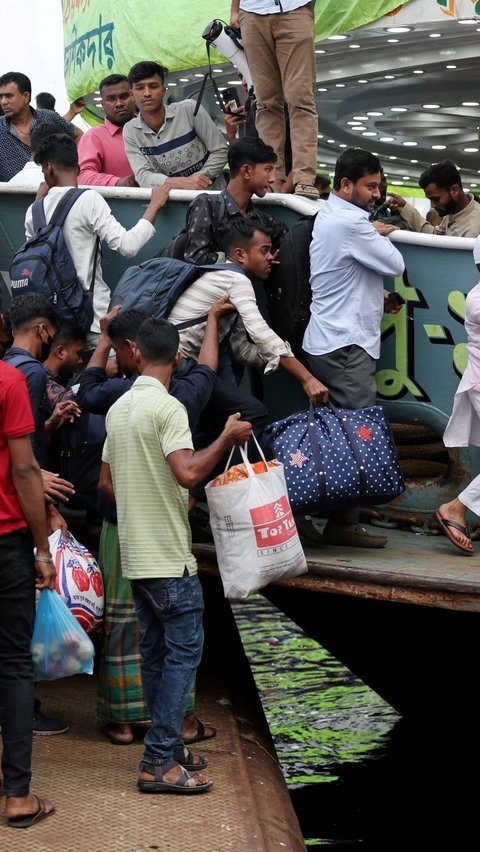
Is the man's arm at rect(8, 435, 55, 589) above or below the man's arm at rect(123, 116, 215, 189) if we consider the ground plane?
below

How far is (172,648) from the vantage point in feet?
15.0

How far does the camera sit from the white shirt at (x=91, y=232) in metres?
6.38

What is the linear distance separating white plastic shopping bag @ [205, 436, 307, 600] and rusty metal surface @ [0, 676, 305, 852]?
0.76 meters

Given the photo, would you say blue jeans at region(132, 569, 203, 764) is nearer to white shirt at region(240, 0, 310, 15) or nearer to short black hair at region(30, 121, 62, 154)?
short black hair at region(30, 121, 62, 154)

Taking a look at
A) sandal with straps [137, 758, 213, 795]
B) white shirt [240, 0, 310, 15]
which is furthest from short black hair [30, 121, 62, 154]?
sandal with straps [137, 758, 213, 795]

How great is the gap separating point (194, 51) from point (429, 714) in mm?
5225

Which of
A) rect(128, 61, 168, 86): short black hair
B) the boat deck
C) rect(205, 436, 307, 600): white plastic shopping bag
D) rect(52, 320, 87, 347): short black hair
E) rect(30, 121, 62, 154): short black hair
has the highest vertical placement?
rect(128, 61, 168, 86): short black hair

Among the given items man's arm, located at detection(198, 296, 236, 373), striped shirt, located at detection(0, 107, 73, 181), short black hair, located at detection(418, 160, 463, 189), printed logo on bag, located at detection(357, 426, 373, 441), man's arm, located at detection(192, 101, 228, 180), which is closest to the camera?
man's arm, located at detection(198, 296, 236, 373)

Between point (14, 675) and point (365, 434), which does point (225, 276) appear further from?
point (14, 675)

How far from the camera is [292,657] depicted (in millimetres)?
10883

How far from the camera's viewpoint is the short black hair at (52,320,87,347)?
5.94 metres

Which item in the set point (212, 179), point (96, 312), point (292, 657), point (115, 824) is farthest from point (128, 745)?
point (292, 657)

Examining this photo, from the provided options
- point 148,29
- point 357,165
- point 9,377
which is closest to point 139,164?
point 357,165

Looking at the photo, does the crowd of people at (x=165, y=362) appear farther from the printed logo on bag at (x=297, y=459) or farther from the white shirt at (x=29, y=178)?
the printed logo on bag at (x=297, y=459)
